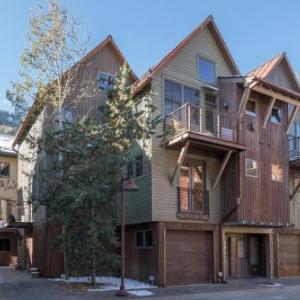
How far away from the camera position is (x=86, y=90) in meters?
21.0

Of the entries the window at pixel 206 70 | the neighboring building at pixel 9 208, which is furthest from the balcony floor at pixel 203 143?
the neighboring building at pixel 9 208

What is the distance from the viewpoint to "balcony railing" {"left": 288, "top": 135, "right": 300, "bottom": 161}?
2319cm

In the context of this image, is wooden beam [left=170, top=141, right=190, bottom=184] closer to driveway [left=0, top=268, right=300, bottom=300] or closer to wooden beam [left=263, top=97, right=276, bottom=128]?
driveway [left=0, top=268, right=300, bottom=300]

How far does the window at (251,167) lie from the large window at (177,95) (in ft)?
11.6

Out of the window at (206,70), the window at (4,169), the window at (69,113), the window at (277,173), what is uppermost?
the window at (206,70)

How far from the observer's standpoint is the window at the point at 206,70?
828 inches

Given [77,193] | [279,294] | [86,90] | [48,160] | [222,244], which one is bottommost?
[279,294]

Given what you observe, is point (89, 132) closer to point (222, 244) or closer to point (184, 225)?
point (184, 225)

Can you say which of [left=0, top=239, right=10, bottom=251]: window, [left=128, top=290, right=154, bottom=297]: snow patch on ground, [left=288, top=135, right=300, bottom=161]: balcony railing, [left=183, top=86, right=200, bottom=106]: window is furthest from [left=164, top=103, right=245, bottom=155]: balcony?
[left=0, top=239, right=10, bottom=251]: window

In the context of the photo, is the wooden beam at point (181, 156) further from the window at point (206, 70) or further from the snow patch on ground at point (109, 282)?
the snow patch on ground at point (109, 282)

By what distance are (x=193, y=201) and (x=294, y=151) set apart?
7081mm

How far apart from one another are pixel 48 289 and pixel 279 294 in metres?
8.22

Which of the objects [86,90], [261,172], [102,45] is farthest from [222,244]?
[102,45]

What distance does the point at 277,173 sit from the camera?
2177 centimetres
